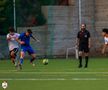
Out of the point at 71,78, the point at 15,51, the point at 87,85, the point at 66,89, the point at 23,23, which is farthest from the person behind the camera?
the point at 23,23

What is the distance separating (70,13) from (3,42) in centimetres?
461

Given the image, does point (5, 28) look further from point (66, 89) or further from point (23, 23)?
point (66, 89)

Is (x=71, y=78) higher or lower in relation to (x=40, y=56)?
higher

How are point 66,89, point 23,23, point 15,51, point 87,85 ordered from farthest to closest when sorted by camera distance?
point 23,23 < point 15,51 < point 87,85 < point 66,89

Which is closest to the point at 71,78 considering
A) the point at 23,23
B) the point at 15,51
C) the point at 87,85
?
the point at 87,85

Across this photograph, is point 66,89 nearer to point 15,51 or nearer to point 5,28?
point 15,51

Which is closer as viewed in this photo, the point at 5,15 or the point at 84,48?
the point at 84,48

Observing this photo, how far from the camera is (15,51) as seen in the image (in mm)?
30594

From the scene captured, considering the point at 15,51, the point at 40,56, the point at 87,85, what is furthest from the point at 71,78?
the point at 40,56

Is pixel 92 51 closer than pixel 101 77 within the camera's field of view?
No

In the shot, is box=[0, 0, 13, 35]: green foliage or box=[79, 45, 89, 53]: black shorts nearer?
box=[79, 45, 89, 53]: black shorts

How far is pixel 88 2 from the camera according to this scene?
42812 millimetres

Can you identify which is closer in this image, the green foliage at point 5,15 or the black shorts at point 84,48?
the black shorts at point 84,48

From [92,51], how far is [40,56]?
3.43 metres
